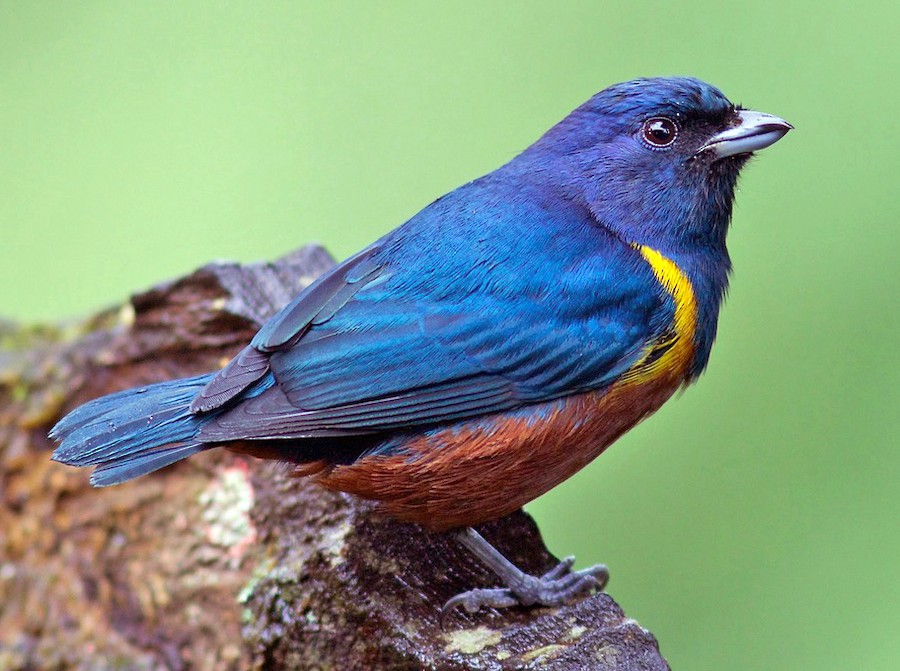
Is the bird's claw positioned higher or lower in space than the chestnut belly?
lower

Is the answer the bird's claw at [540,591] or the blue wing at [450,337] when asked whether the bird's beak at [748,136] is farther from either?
the bird's claw at [540,591]

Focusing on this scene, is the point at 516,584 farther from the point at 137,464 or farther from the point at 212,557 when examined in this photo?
the point at 137,464

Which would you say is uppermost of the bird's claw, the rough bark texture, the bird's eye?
the bird's eye

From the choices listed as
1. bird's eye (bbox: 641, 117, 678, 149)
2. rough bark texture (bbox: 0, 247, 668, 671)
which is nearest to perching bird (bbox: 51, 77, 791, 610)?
bird's eye (bbox: 641, 117, 678, 149)

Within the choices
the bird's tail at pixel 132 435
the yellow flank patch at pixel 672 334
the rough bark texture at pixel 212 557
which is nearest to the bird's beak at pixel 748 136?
the yellow flank patch at pixel 672 334

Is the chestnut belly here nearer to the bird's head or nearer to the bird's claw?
the bird's claw

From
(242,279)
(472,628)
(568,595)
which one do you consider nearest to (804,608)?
(568,595)
